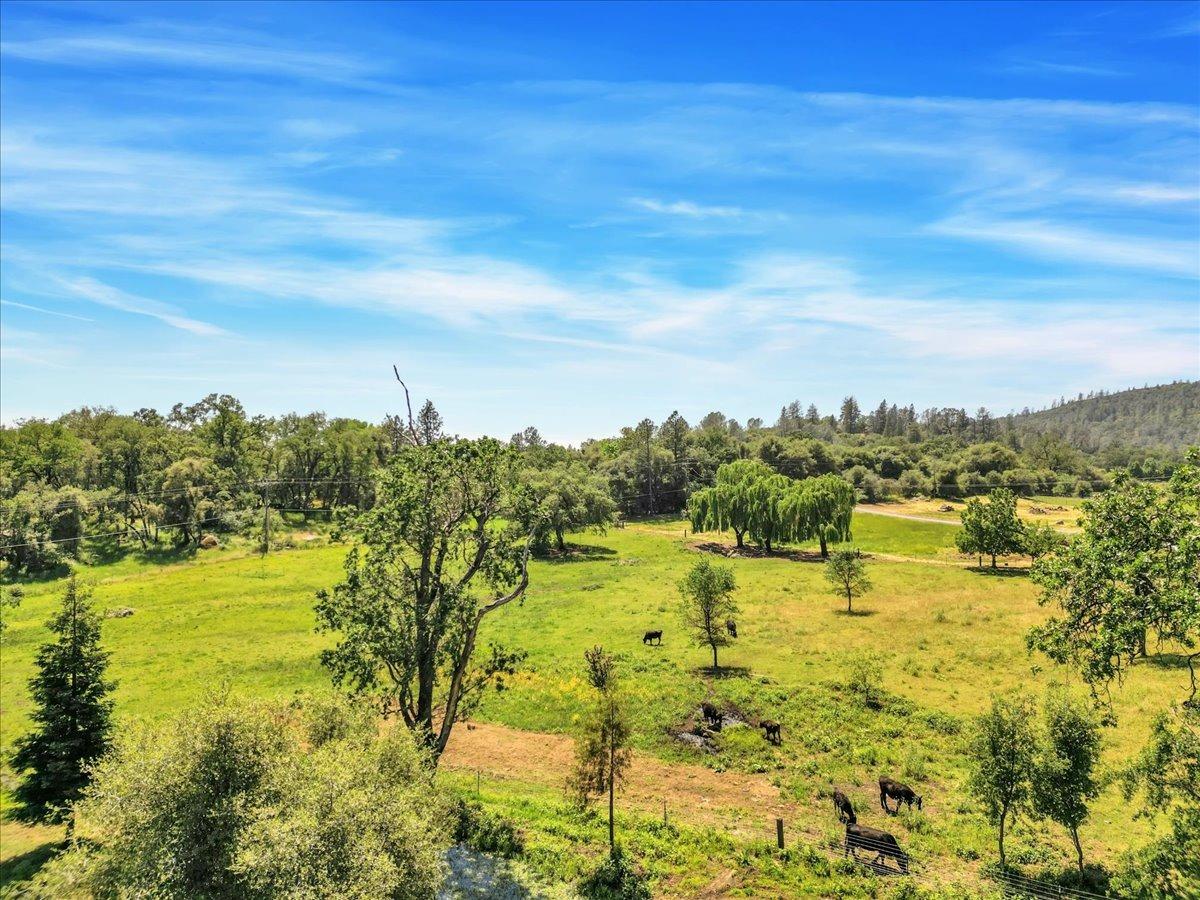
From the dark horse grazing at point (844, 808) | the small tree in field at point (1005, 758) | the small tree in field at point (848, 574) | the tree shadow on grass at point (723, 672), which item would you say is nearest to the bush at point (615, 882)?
the dark horse grazing at point (844, 808)

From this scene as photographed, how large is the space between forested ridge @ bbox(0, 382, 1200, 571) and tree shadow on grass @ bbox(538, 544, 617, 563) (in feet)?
10.8

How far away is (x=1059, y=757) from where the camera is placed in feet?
57.8

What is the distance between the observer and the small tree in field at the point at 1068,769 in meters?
17.4

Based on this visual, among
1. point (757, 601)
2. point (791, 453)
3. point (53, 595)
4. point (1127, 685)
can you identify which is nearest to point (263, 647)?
point (53, 595)

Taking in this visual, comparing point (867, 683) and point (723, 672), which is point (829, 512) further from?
point (867, 683)

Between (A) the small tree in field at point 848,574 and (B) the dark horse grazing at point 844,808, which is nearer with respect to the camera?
(B) the dark horse grazing at point 844,808

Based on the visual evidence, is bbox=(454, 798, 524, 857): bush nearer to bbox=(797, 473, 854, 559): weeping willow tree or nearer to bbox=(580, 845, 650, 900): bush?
bbox=(580, 845, 650, 900): bush

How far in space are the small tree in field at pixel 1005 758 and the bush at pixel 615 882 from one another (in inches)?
435

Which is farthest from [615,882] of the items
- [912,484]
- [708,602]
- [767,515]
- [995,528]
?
[912,484]

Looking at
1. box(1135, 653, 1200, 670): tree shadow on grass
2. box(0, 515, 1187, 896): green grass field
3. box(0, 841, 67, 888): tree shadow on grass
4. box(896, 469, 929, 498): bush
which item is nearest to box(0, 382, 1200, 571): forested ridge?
box(896, 469, 929, 498): bush

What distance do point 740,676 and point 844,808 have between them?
14551mm

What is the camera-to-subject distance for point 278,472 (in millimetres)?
104312

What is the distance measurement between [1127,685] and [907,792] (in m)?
23.0

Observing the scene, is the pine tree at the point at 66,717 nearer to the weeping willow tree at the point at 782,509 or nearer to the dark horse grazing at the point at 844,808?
the dark horse grazing at the point at 844,808
